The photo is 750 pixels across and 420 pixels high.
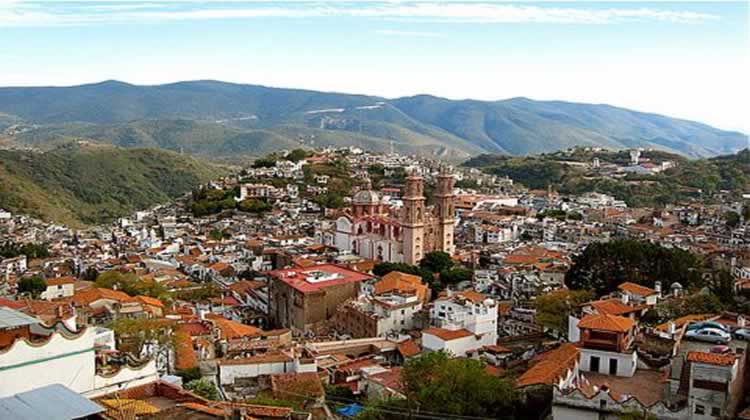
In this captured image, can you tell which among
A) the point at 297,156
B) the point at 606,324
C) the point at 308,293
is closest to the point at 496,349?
the point at 606,324

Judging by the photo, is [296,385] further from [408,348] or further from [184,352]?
[408,348]

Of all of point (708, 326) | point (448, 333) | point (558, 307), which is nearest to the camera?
point (708, 326)

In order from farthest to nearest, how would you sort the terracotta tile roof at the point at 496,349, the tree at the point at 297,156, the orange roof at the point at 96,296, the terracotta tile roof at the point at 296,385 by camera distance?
the tree at the point at 297,156, the orange roof at the point at 96,296, the terracotta tile roof at the point at 496,349, the terracotta tile roof at the point at 296,385

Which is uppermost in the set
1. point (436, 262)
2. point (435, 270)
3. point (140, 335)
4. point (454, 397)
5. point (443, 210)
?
point (454, 397)

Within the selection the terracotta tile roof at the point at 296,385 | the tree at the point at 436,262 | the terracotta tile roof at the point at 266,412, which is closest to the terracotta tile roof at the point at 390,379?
the terracotta tile roof at the point at 296,385

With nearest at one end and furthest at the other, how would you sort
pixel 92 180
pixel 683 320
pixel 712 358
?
1. pixel 712 358
2. pixel 683 320
3. pixel 92 180

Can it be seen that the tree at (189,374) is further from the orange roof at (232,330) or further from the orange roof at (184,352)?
the orange roof at (232,330)

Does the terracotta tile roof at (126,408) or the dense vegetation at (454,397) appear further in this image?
the dense vegetation at (454,397)

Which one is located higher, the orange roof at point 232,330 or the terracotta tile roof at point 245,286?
the orange roof at point 232,330
